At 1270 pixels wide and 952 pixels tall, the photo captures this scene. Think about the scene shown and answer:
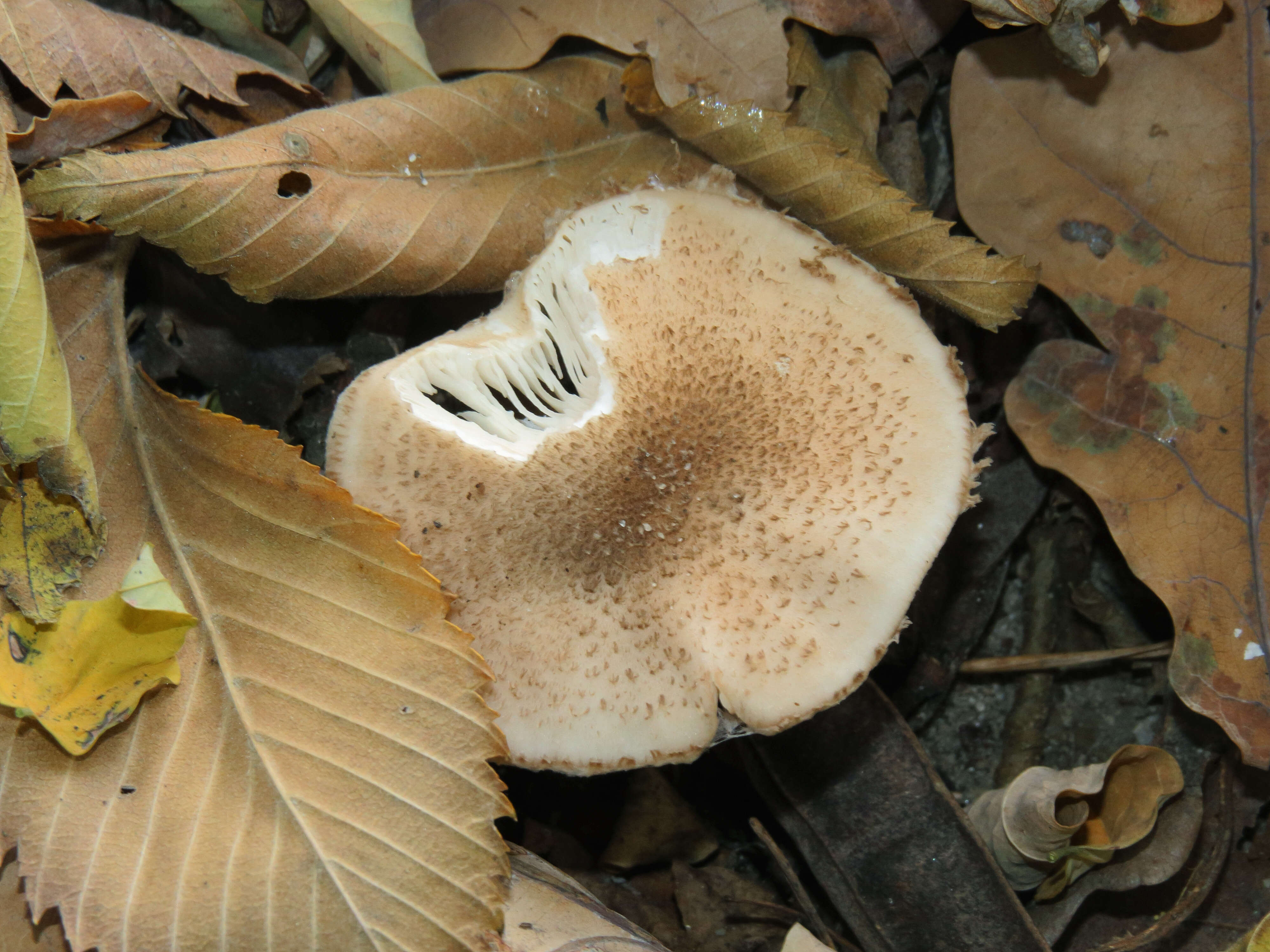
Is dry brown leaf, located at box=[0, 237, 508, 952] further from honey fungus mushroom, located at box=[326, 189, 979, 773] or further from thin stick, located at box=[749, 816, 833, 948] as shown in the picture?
thin stick, located at box=[749, 816, 833, 948]

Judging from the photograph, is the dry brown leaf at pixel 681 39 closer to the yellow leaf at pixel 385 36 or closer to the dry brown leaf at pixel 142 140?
the yellow leaf at pixel 385 36

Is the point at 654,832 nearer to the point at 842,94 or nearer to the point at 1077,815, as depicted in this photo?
the point at 1077,815

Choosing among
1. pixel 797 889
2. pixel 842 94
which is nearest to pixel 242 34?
pixel 842 94

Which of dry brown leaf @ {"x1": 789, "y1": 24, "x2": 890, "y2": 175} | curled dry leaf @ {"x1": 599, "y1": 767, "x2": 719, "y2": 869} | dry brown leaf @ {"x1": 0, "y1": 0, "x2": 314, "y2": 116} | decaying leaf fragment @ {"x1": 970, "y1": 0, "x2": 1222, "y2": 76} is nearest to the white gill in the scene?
dry brown leaf @ {"x1": 789, "y1": 24, "x2": 890, "y2": 175}

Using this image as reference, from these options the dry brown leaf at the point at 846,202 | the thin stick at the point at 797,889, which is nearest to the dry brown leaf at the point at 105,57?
the dry brown leaf at the point at 846,202

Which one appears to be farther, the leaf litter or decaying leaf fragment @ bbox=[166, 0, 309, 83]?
decaying leaf fragment @ bbox=[166, 0, 309, 83]

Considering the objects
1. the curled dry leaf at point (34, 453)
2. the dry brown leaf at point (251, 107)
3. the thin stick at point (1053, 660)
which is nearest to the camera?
the curled dry leaf at point (34, 453)
